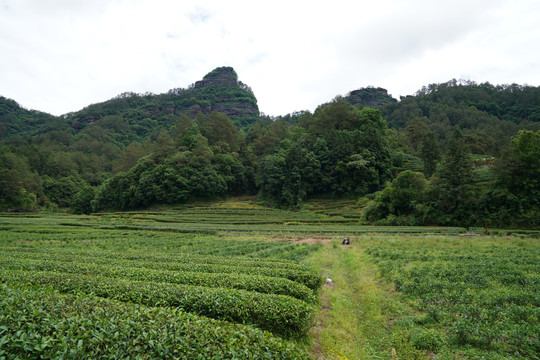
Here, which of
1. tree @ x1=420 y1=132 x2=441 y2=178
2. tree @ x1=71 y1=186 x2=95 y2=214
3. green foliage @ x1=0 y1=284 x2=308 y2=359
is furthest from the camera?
tree @ x1=71 y1=186 x2=95 y2=214

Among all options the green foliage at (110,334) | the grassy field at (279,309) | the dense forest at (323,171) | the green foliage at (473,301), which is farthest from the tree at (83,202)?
the green foliage at (473,301)

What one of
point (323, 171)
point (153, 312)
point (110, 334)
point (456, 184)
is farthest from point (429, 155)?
point (110, 334)

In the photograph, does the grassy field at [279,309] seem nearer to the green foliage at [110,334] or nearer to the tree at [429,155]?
the green foliage at [110,334]

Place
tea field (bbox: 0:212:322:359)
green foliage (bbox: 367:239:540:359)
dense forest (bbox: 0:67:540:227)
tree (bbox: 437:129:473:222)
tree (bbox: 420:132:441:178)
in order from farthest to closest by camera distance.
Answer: tree (bbox: 420:132:441:178)
tree (bbox: 437:129:473:222)
dense forest (bbox: 0:67:540:227)
green foliage (bbox: 367:239:540:359)
tea field (bbox: 0:212:322:359)

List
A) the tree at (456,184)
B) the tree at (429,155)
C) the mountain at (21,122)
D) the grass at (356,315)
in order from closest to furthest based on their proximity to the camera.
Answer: the grass at (356,315), the tree at (456,184), the tree at (429,155), the mountain at (21,122)

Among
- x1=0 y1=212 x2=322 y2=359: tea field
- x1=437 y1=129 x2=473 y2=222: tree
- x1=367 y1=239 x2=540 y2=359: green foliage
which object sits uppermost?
x1=437 y1=129 x2=473 y2=222: tree

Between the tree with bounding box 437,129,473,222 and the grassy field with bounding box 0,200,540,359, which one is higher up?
the tree with bounding box 437,129,473,222

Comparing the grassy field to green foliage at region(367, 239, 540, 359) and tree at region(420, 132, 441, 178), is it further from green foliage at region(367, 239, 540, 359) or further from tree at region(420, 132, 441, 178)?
tree at region(420, 132, 441, 178)

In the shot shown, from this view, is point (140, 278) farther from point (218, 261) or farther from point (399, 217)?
point (399, 217)

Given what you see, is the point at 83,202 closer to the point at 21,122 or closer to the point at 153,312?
the point at 153,312

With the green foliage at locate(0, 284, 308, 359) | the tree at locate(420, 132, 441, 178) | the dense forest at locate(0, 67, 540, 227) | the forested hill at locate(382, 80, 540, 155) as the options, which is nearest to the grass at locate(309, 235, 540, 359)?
the green foliage at locate(0, 284, 308, 359)

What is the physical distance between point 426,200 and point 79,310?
49705 mm

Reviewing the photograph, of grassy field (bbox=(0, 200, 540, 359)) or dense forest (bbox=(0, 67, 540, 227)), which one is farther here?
dense forest (bbox=(0, 67, 540, 227))

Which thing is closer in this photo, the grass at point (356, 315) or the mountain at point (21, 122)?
the grass at point (356, 315)
